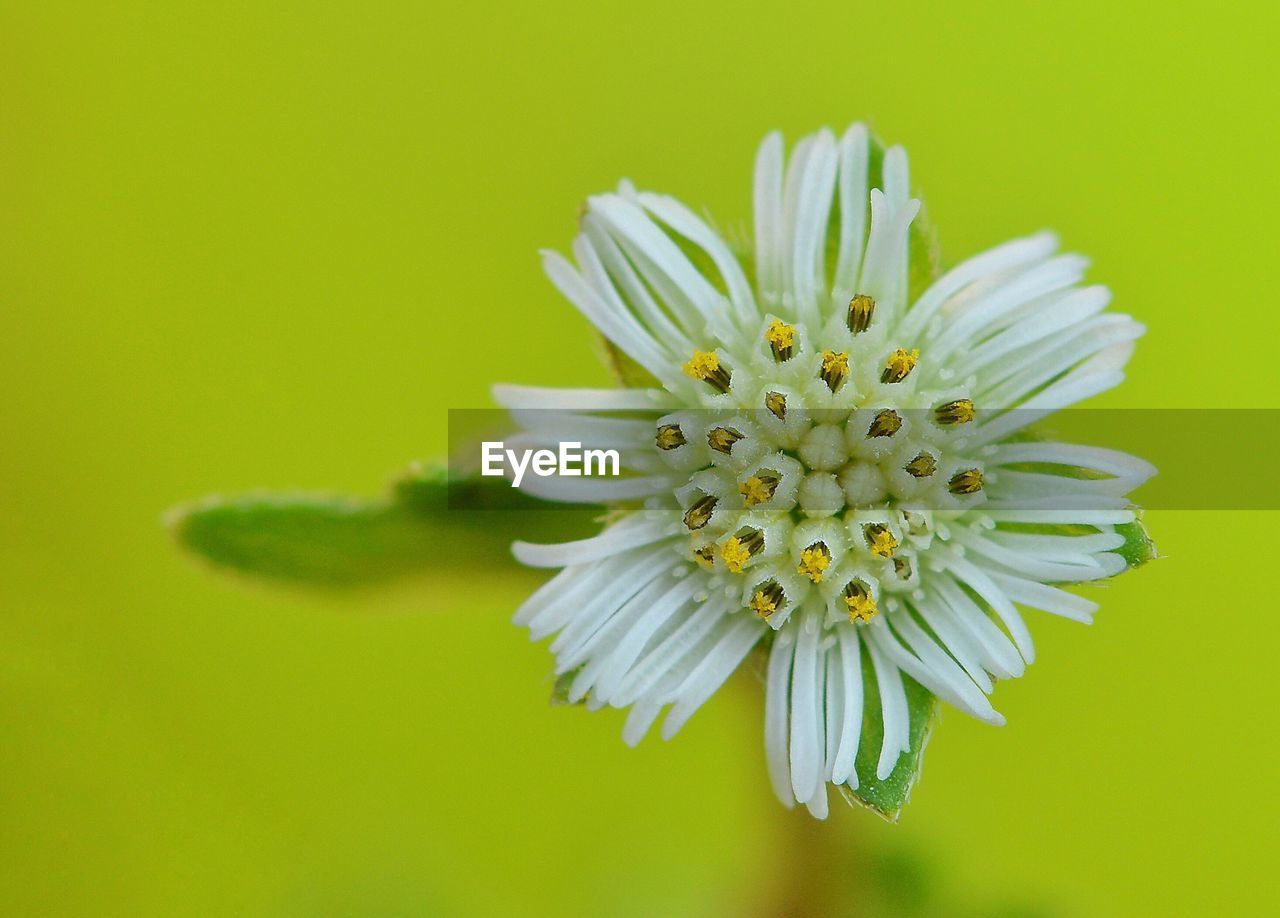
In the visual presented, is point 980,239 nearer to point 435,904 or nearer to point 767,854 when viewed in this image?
point 767,854

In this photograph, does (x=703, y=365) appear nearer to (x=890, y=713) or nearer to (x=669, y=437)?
(x=669, y=437)

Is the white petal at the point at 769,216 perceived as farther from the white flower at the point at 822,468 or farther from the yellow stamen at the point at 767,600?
the yellow stamen at the point at 767,600

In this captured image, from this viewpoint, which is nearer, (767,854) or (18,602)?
(767,854)

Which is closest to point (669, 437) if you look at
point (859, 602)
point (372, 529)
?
point (859, 602)

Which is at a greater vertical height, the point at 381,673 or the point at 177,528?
the point at 177,528

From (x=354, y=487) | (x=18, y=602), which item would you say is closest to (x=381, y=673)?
(x=354, y=487)

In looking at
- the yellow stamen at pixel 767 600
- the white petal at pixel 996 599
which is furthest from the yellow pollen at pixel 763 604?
the white petal at pixel 996 599
